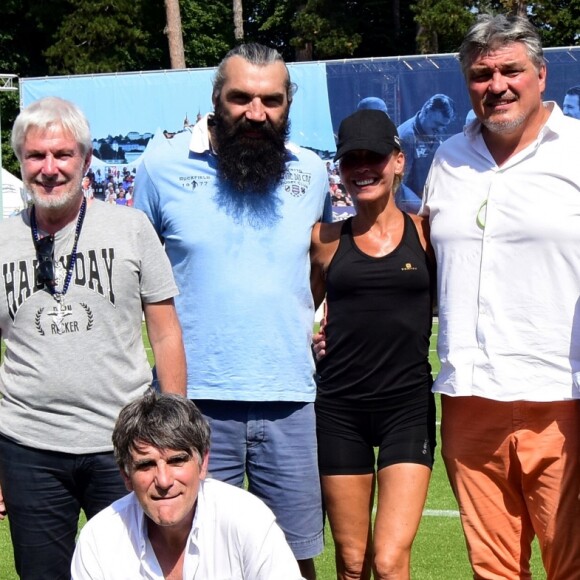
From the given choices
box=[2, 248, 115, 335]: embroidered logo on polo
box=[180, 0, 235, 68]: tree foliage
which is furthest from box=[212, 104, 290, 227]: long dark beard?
box=[180, 0, 235, 68]: tree foliage

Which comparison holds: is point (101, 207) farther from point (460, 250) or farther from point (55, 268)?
point (460, 250)

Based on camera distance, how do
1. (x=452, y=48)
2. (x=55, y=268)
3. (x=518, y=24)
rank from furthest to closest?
(x=452, y=48)
(x=518, y=24)
(x=55, y=268)

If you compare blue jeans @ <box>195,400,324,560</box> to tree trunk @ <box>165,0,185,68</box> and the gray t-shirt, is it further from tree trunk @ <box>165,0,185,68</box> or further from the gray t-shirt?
tree trunk @ <box>165,0,185,68</box>

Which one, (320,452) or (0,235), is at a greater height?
(0,235)

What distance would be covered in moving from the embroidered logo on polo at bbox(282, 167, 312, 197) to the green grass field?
7.85 ft

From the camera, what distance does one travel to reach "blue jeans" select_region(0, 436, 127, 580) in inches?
151

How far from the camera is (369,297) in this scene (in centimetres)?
421

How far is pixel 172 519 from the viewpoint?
139 inches

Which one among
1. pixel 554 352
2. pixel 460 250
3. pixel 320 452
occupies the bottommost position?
pixel 320 452

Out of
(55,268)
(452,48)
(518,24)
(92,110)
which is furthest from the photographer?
(452,48)

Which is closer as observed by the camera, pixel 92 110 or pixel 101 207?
pixel 101 207

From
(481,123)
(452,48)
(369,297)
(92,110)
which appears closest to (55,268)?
(369,297)

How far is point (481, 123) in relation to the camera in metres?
4.14

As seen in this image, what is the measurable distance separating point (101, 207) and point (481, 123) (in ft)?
4.74
